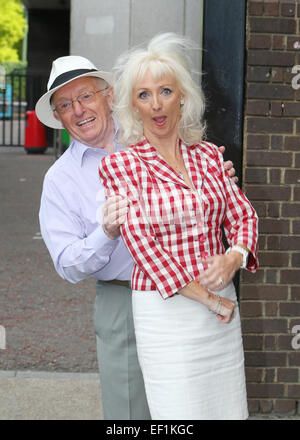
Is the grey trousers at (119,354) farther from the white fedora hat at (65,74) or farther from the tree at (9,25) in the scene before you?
the tree at (9,25)

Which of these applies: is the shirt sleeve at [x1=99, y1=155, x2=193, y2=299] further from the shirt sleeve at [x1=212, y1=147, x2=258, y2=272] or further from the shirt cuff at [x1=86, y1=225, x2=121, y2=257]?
the shirt sleeve at [x1=212, y1=147, x2=258, y2=272]

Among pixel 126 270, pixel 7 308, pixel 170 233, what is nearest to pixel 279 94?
pixel 126 270

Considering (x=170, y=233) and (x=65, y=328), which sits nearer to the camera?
(x=170, y=233)

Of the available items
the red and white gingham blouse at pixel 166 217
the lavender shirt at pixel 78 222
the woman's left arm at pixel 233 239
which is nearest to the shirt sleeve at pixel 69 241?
the lavender shirt at pixel 78 222

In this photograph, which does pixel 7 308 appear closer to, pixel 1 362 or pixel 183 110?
pixel 1 362

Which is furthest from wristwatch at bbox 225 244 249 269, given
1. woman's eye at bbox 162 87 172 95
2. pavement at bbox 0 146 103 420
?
pavement at bbox 0 146 103 420

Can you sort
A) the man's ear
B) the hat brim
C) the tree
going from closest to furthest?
the hat brim
the man's ear
the tree

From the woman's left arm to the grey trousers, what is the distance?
1.98ft

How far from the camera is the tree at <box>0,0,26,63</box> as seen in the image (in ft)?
165

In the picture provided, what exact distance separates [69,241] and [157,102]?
622 mm

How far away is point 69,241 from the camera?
2.94 metres

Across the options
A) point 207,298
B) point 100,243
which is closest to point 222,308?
point 207,298

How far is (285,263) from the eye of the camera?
479 centimetres

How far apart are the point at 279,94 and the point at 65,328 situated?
124 inches
